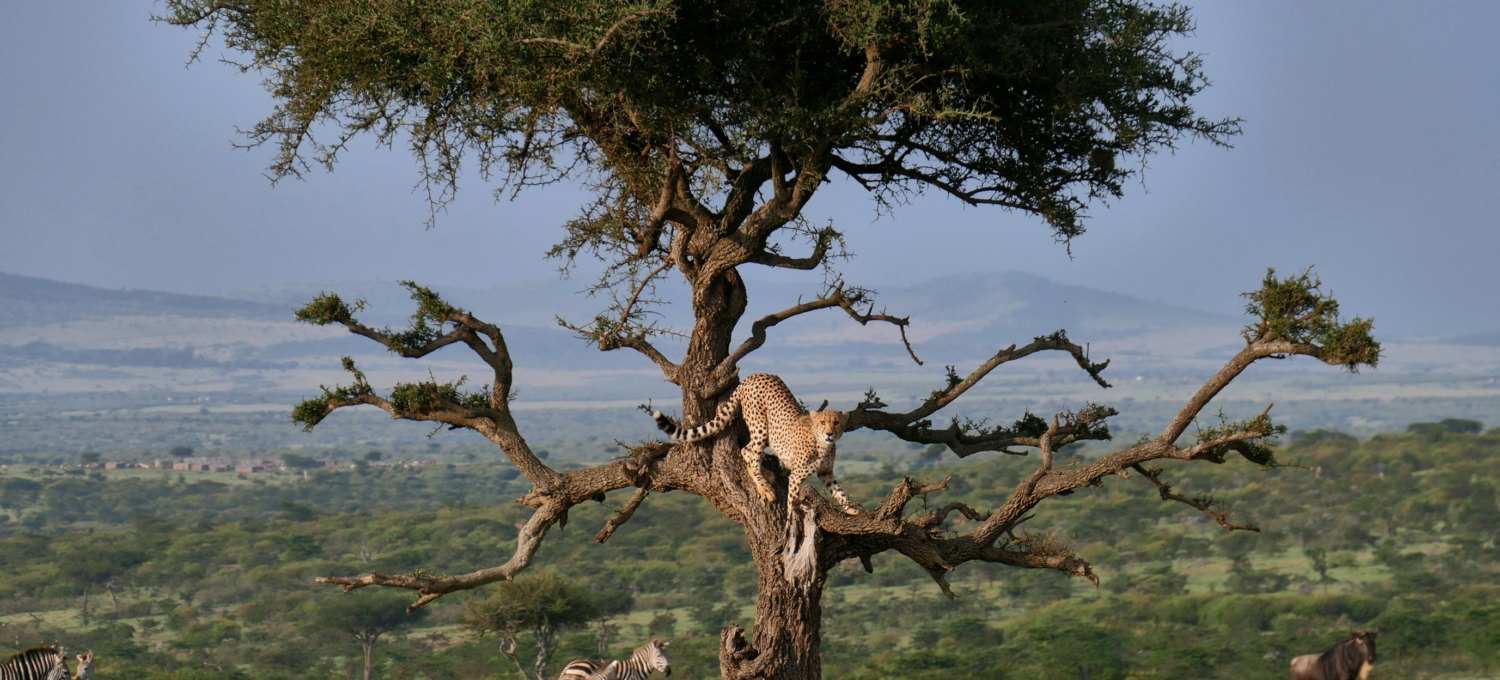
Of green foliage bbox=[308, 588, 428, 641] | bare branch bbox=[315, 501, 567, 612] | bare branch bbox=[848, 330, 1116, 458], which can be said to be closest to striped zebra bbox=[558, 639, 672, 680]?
bare branch bbox=[315, 501, 567, 612]

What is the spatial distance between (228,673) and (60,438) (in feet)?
391

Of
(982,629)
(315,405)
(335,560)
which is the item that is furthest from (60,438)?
(315,405)

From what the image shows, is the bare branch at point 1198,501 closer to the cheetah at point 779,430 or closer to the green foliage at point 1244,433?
the green foliage at point 1244,433

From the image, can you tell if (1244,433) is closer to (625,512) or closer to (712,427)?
(712,427)

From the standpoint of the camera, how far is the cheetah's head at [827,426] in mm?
8875

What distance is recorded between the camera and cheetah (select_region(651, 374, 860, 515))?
9.01 metres

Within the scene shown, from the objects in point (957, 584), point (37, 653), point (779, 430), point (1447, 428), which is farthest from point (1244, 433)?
point (1447, 428)

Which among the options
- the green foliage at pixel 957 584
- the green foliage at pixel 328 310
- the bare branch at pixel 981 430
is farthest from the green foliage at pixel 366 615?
the bare branch at pixel 981 430

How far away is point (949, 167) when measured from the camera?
11.1 m

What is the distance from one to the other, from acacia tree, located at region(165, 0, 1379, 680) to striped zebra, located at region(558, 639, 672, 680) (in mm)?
2240

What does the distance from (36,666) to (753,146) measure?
873 centimetres

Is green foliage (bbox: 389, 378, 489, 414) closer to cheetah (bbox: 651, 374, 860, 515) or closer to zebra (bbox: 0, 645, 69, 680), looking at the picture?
cheetah (bbox: 651, 374, 860, 515)

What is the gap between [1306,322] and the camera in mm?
8195

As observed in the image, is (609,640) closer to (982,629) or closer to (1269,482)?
(982,629)
